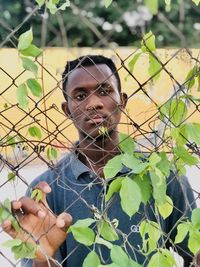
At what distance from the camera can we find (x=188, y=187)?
165 centimetres

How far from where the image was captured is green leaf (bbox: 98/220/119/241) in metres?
1.16

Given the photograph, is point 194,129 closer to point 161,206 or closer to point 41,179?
point 161,206

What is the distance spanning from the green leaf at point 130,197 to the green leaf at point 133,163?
3 centimetres

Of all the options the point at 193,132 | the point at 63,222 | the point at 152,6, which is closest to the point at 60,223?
the point at 63,222

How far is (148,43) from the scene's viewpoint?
46.3 inches

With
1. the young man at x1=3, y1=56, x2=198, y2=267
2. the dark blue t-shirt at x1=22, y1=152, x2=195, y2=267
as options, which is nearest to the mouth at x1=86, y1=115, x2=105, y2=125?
the young man at x1=3, y1=56, x2=198, y2=267

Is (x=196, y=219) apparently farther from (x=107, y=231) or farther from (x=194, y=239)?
(x=107, y=231)

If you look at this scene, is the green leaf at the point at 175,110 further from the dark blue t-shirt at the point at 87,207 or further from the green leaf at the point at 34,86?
the dark blue t-shirt at the point at 87,207

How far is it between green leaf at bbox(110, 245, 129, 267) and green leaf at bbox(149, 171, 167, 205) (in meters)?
0.13

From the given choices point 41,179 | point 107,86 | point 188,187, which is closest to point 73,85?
point 107,86

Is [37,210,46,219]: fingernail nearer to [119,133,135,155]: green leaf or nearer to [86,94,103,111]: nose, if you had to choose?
[119,133,135,155]: green leaf

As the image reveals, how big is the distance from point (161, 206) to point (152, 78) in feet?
0.88

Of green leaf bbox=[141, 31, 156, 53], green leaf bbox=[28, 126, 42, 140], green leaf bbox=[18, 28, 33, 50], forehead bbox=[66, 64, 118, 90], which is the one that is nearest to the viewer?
green leaf bbox=[18, 28, 33, 50]

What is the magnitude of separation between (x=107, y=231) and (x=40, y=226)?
0.54 ft
